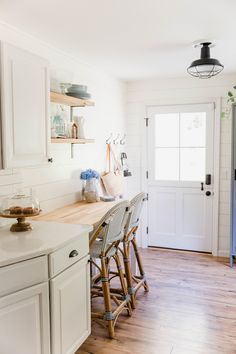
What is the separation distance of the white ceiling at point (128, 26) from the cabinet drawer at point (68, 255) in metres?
1.52

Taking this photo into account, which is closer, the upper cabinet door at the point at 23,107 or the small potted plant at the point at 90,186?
the upper cabinet door at the point at 23,107

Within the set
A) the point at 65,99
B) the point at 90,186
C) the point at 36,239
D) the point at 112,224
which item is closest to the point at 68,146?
the point at 90,186

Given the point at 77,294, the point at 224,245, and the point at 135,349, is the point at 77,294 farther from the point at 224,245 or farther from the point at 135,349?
the point at 224,245

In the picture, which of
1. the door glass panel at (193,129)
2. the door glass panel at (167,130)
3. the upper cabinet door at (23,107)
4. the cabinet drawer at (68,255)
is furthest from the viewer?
the door glass panel at (167,130)

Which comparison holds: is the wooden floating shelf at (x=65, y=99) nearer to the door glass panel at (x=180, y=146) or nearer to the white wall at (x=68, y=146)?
the white wall at (x=68, y=146)

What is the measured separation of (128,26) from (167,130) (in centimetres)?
226

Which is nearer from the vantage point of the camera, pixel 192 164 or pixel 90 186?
pixel 90 186

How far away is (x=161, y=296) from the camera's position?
3.35 metres

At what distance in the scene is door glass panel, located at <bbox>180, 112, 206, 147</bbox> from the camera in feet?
14.9

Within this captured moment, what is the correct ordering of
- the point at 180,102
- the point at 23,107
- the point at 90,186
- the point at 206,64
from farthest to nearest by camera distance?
the point at 180,102, the point at 90,186, the point at 206,64, the point at 23,107

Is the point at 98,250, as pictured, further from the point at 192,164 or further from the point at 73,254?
the point at 192,164

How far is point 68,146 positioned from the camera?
341cm

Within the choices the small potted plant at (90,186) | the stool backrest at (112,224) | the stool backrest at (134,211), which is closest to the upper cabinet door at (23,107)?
the stool backrest at (112,224)

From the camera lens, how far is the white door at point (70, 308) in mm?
2017
